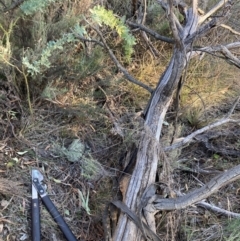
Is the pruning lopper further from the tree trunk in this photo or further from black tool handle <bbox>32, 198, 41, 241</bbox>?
the tree trunk

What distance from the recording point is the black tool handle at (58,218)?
6.24 feet

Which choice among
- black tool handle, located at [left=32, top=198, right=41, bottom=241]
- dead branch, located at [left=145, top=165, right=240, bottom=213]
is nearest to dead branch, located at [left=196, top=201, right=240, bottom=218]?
dead branch, located at [left=145, top=165, right=240, bottom=213]

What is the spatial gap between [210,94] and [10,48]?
1322 mm

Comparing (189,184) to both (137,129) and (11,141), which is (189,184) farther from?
(11,141)

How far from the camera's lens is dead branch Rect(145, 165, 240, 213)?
5.75 feet

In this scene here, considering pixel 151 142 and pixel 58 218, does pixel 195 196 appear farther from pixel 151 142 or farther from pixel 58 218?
pixel 58 218

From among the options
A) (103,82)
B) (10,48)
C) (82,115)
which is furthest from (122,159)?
(10,48)

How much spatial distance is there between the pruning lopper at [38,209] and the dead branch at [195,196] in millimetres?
407

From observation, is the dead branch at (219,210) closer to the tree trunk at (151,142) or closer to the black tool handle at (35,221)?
the tree trunk at (151,142)

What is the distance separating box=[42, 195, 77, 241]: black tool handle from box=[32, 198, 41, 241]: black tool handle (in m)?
0.05

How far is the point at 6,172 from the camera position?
2.02m

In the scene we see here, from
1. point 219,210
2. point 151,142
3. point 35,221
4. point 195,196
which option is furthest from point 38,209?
point 219,210

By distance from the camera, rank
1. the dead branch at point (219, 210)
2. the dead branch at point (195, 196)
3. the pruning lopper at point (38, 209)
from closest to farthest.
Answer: the dead branch at point (195, 196)
the pruning lopper at point (38, 209)
the dead branch at point (219, 210)

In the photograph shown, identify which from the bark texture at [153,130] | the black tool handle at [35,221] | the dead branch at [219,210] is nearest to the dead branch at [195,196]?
the bark texture at [153,130]
